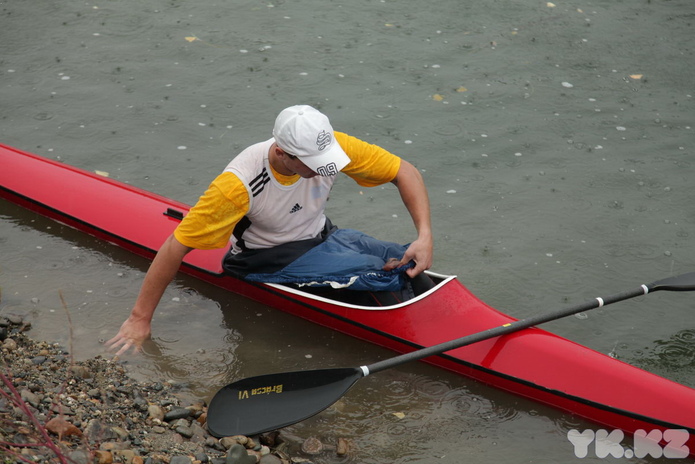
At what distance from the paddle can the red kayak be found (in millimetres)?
194

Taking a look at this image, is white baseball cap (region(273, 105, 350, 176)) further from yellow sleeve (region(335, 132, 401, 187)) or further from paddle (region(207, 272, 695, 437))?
A: paddle (region(207, 272, 695, 437))

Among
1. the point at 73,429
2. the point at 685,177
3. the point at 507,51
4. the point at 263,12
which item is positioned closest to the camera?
the point at 73,429

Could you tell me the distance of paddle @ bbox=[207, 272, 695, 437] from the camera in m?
3.58

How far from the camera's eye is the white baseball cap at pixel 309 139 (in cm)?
346

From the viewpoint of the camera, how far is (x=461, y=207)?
5660 mm

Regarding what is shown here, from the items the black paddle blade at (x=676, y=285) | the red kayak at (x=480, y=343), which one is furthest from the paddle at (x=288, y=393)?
the black paddle blade at (x=676, y=285)

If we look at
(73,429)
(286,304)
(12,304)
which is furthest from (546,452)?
(12,304)

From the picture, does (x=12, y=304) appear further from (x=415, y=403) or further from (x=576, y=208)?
(x=576, y=208)

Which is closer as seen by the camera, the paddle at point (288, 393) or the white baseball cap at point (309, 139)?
the white baseball cap at point (309, 139)

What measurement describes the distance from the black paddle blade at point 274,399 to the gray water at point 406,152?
8.8 inches

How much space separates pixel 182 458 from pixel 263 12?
19.9ft

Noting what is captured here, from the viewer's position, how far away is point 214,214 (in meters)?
3.55

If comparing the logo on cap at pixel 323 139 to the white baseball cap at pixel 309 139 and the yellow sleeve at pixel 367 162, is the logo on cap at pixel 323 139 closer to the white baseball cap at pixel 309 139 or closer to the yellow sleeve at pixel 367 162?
the white baseball cap at pixel 309 139

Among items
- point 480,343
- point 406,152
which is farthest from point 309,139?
point 406,152
